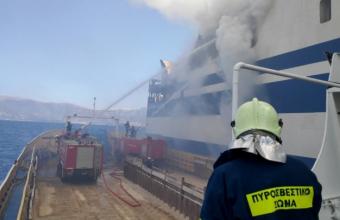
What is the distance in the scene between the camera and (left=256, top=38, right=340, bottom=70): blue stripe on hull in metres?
12.7

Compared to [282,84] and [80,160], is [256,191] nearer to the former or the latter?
[282,84]

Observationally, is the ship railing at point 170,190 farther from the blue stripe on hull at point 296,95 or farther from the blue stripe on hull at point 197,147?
the blue stripe on hull at point 197,147

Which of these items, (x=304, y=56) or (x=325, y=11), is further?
(x=304, y=56)

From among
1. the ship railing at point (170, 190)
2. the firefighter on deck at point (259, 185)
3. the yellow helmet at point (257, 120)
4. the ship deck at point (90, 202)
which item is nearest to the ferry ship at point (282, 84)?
the ship railing at point (170, 190)

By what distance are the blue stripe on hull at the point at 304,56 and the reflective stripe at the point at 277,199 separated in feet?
39.3

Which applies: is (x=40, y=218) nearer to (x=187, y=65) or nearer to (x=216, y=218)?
(x=216, y=218)

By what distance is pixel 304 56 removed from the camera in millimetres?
13977

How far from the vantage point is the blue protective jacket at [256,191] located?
1792 mm

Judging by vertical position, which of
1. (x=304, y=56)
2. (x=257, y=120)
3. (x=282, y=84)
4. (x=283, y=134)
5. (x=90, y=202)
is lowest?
(x=90, y=202)

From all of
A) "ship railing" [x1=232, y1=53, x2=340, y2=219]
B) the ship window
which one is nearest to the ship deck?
"ship railing" [x1=232, y1=53, x2=340, y2=219]

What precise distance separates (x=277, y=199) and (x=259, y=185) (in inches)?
5.1

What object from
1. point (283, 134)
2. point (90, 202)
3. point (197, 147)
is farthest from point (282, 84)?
point (197, 147)

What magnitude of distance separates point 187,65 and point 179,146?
288 inches

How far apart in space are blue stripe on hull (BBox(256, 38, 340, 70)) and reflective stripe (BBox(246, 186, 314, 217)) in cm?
1197
